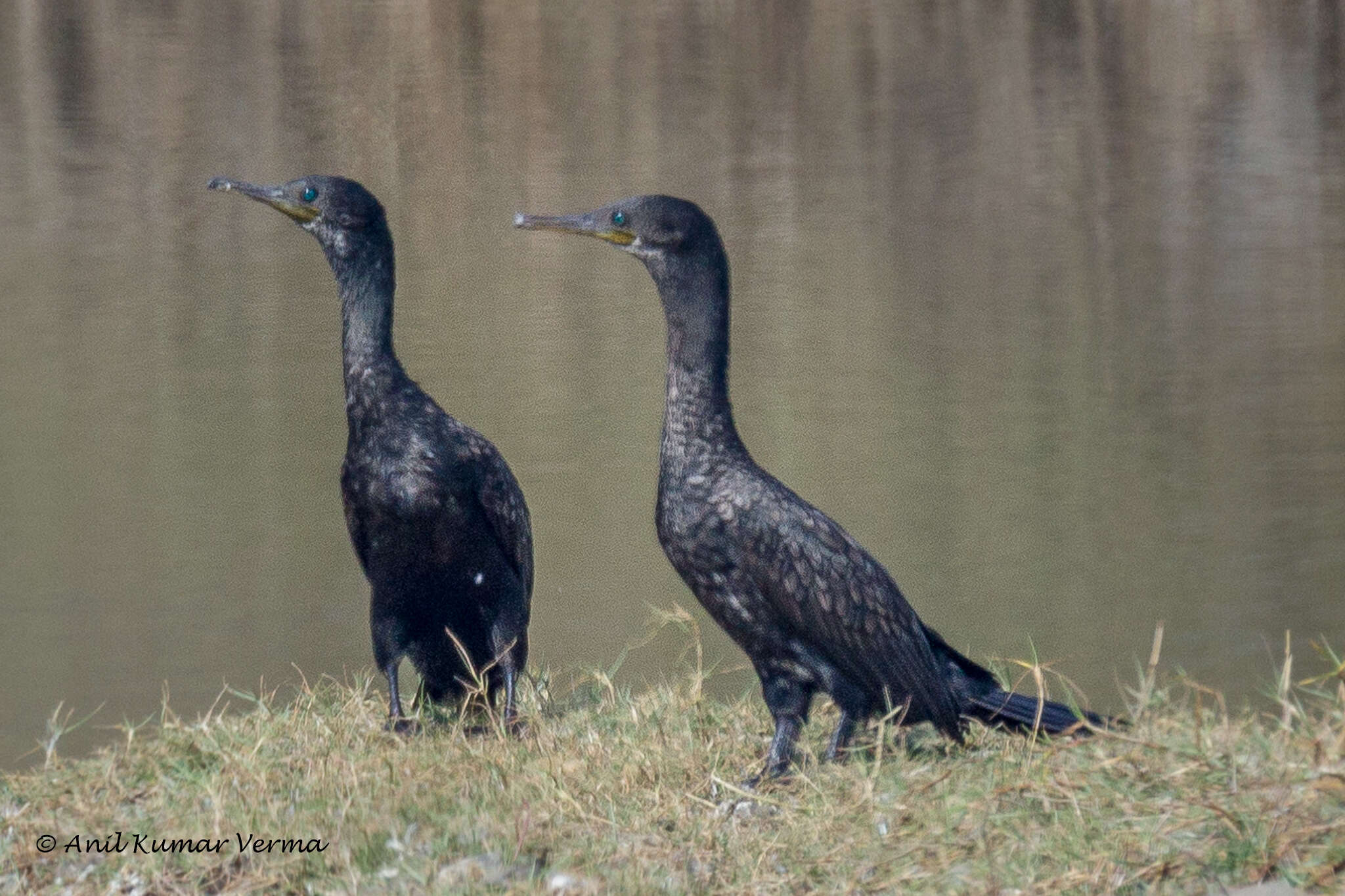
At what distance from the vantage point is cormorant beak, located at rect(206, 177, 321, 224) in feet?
15.8

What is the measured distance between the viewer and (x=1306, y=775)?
3.41 meters

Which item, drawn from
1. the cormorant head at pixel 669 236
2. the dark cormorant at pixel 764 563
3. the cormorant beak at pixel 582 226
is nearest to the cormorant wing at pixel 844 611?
the dark cormorant at pixel 764 563

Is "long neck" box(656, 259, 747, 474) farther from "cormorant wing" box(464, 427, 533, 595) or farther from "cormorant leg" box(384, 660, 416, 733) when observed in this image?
"cormorant leg" box(384, 660, 416, 733)

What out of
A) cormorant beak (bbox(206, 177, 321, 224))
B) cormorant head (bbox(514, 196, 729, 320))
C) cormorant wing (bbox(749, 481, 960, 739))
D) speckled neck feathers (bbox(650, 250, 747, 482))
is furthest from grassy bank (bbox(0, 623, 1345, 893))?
cormorant beak (bbox(206, 177, 321, 224))

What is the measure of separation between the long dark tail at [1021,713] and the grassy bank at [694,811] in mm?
93

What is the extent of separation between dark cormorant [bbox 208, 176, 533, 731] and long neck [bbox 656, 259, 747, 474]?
0.70 m

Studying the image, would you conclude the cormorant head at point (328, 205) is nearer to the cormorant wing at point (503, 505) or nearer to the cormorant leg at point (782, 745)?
the cormorant wing at point (503, 505)

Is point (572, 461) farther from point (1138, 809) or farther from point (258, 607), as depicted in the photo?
point (1138, 809)

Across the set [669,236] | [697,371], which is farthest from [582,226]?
[697,371]

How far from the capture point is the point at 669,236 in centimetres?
436

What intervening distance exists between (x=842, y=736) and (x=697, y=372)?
1008 millimetres

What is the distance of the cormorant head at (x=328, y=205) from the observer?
15.8ft

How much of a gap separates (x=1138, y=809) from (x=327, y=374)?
967cm


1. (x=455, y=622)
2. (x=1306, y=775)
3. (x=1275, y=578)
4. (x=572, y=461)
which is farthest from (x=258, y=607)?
(x=1306, y=775)
